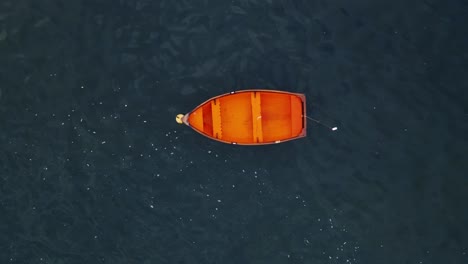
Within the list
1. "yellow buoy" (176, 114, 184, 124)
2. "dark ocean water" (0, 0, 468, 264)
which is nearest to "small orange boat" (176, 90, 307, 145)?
"yellow buoy" (176, 114, 184, 124)

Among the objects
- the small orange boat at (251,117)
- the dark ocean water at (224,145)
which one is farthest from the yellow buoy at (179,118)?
the dark ocean water at (224,145)

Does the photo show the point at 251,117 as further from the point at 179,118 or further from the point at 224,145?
the point at 179,118

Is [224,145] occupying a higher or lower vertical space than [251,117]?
lower

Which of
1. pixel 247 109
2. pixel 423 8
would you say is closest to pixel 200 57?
pixel 247 109

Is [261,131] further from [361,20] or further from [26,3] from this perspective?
[26,3]

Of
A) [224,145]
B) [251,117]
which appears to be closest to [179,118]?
[224,145]

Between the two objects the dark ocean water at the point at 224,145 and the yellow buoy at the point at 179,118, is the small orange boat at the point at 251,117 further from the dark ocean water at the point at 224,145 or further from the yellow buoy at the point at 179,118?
the dark ocean water at the point at 224,145
